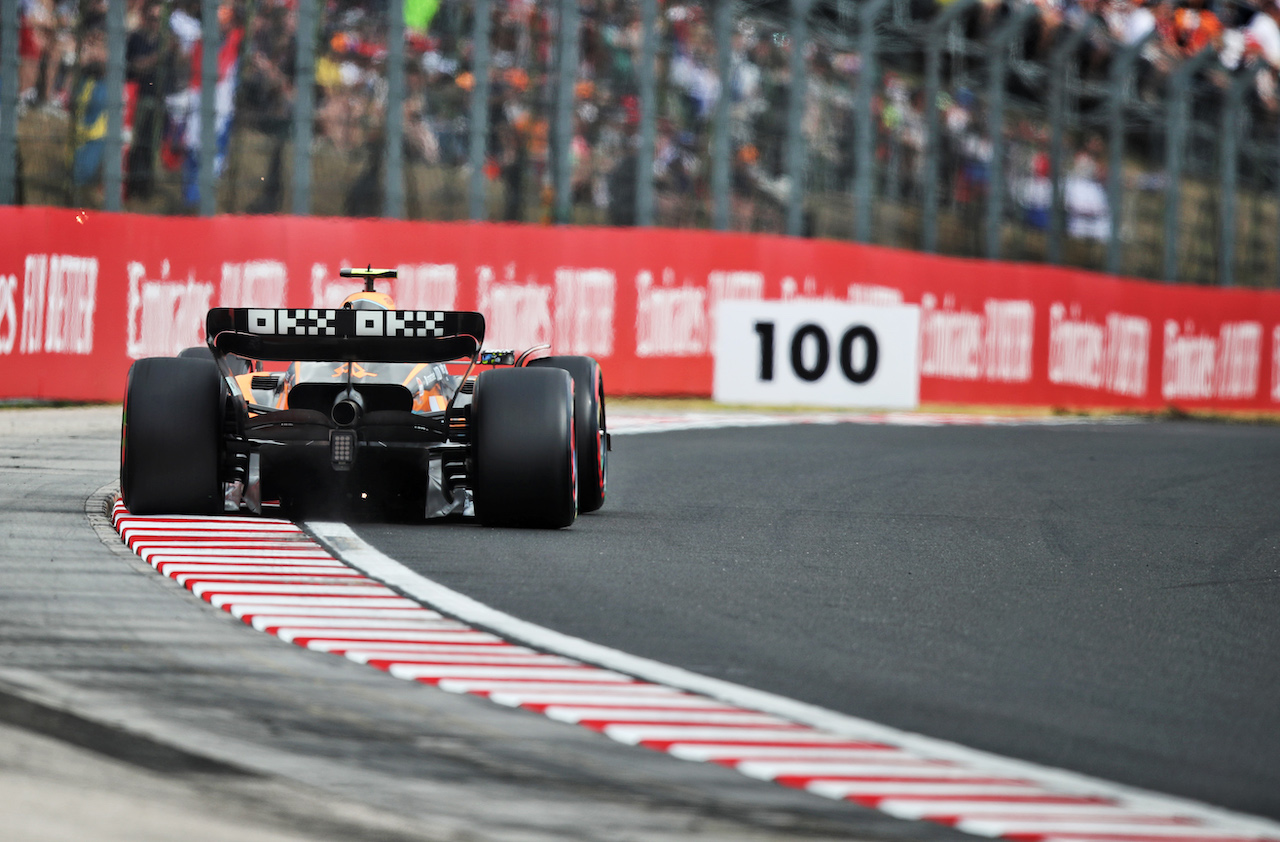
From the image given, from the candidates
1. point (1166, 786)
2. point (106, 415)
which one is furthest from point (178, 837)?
point (106, 415)

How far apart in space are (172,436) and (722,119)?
1395cm

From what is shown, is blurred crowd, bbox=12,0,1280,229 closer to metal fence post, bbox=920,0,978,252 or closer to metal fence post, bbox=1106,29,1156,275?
metal fence post, bbox=920,0,978,252

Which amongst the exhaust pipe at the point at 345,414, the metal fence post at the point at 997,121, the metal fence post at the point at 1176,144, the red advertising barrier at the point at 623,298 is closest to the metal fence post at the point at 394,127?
the red advertising barrier at the point at 623,298

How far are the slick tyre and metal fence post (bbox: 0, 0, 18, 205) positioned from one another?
9.68 metres

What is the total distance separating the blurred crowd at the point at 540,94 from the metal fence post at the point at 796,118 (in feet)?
0.33

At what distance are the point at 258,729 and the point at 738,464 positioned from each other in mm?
8546

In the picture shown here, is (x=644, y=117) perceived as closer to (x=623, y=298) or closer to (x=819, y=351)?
(x=623, y=298)

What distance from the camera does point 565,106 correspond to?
2009 cm

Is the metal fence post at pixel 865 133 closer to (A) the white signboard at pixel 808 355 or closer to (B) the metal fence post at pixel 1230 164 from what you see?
(A) the white signboard at pixel 808 355

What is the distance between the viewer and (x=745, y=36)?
21.6 m

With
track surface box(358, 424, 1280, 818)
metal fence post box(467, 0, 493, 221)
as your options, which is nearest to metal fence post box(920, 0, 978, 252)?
metal fence post box(467, 0, 493, 221)

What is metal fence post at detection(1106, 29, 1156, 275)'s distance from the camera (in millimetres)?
25234

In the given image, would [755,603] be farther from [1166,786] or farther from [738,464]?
[738,464]

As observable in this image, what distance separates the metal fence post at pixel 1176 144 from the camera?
85.6 ft
